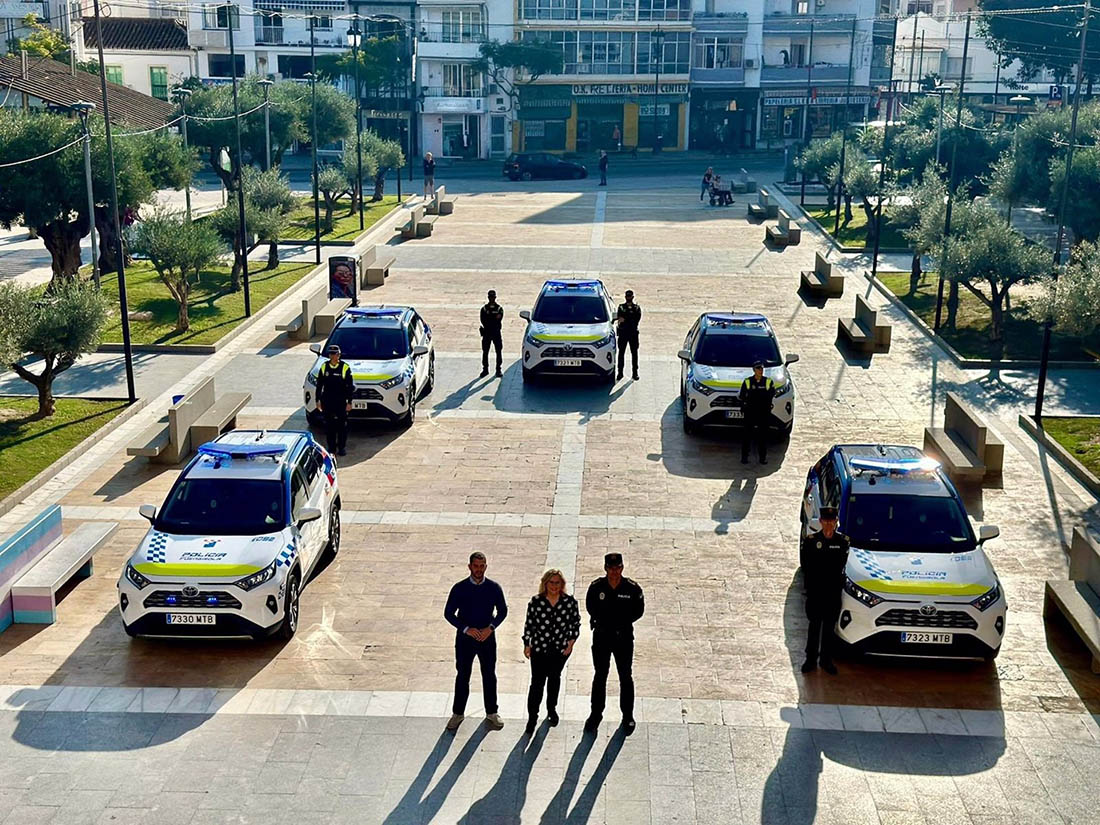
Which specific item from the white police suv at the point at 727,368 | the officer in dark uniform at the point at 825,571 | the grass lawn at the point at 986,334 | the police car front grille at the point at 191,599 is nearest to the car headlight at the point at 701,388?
the white police suv at the point at 727,368

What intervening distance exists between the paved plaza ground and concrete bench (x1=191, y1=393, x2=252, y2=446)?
0.40 metres

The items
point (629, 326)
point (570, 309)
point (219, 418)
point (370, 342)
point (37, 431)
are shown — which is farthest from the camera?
point (570, 309)

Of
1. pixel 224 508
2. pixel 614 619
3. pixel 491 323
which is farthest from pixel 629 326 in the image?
pixel 614 619

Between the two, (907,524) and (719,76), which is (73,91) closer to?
(907,524)

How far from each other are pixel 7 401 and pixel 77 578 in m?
8.73

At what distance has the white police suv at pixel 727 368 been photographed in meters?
20.0

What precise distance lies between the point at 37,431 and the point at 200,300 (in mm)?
10936

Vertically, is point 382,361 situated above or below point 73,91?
below

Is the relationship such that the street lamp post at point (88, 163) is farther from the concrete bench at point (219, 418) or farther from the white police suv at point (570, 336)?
the white police suv at point (570, 336)

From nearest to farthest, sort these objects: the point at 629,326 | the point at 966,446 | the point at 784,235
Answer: the point at 966,446, the point at 629,326, the point at 784,235

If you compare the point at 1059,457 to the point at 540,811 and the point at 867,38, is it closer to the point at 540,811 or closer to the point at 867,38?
the point at 540,811

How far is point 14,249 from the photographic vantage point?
41156mm

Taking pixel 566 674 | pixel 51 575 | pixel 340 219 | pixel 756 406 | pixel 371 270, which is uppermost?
pixel 756 406

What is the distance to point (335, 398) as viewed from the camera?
62.9 feet
